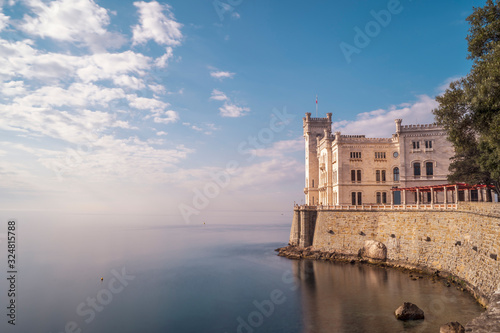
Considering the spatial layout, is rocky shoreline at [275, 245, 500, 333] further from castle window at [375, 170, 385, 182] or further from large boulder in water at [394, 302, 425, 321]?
castle window at [375, 170, 385, 182]

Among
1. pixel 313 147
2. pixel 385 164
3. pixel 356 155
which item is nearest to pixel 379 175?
pixel 385 164

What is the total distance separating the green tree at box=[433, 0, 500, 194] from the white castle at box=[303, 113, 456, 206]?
25203mm

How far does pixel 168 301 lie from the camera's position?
126 ft

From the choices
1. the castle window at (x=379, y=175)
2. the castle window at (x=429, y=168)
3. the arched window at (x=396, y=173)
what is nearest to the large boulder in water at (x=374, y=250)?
the castle window at (x=379, y=175)

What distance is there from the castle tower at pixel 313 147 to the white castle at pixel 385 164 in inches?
277

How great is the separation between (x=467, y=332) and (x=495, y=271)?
606 inches

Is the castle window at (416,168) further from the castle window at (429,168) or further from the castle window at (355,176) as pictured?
the castle window at (355,176)

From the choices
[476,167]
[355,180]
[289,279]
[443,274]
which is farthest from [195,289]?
[476,167]

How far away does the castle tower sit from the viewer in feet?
240

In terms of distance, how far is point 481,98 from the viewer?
26641 millimetres

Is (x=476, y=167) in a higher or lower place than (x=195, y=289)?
higher

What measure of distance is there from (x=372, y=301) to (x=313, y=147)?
44.5 metres

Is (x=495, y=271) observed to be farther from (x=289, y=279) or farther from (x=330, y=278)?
(x=289, y=279)

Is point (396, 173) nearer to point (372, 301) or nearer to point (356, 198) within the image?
point (356, 198)
